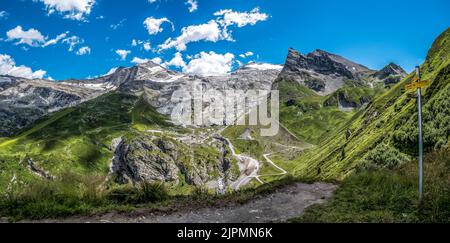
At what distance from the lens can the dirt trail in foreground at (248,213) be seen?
16.4 meters

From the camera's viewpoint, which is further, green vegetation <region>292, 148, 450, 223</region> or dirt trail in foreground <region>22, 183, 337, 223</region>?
dirt trail in foreground <region>22, 183, 337, 223</region>

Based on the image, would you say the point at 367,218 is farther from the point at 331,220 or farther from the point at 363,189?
the point at 363,189

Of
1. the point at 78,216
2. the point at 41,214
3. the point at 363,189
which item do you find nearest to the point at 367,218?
the point at 363,189

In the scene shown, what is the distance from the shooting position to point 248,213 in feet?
59.4

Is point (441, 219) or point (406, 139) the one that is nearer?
point (441, 219)

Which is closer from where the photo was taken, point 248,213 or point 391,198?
point 391,198

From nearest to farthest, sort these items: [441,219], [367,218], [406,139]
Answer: [441,219]
[367,218]
[406,139]

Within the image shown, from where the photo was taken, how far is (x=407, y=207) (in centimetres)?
1638

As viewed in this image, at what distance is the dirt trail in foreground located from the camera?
1642cm

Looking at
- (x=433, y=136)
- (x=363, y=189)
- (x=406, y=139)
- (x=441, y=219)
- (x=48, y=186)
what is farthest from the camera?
(x=406, y=139)

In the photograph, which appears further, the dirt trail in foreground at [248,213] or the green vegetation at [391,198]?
the dirt trail in foreground at [248,213]

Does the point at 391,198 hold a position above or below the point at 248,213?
above
